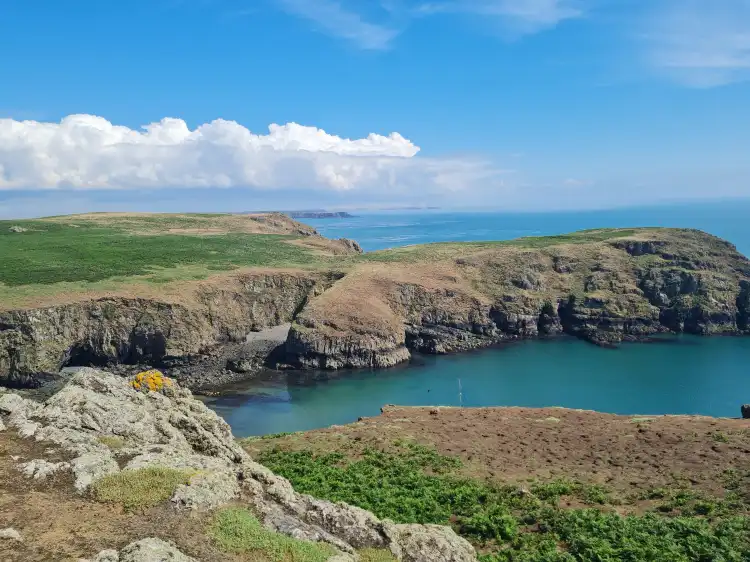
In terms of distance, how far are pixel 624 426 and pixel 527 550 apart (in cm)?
1476

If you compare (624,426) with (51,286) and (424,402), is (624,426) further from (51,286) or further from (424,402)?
(51,286)

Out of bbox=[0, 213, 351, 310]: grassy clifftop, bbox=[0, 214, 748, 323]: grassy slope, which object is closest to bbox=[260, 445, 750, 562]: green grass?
bbox=[0, 214, 748, 323]: grassy slope

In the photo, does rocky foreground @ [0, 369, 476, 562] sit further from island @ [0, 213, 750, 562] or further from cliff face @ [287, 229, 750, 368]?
cliff face @ [287, 229, 750, 368]

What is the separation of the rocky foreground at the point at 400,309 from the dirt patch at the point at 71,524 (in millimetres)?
48239

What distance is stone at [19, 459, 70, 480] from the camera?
12.8m

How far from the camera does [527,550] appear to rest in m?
16.5

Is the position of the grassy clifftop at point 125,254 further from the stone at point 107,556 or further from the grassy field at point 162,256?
the stone at point 107,556

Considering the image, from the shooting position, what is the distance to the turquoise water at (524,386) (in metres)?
Answer: 53.2

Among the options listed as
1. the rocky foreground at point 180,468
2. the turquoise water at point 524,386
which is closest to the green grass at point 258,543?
the rocky foreground at point 180,468

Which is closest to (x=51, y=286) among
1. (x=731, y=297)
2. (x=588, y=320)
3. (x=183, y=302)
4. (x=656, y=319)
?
(x=183, y=302)

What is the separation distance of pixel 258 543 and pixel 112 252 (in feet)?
293

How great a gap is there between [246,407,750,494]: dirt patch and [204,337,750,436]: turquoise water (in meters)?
19.9

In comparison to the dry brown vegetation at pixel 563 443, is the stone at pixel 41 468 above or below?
above

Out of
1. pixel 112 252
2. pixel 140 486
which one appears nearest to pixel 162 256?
pixel 112 252
